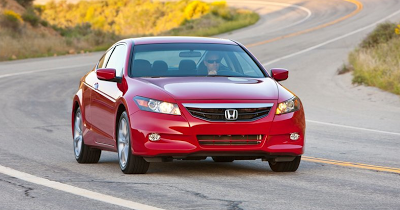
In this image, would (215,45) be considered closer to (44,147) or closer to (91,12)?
(44,147)

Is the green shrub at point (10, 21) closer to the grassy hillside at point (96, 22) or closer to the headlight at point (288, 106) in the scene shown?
the grassy hillside at point (96, 22)

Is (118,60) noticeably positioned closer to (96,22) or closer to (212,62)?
(212,62)

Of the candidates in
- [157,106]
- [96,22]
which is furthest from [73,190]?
[96,22]

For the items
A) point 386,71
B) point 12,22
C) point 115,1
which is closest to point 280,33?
point 12,22

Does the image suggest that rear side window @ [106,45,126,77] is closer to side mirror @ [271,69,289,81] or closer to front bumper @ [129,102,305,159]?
front bumper @ [129,102,305,159]

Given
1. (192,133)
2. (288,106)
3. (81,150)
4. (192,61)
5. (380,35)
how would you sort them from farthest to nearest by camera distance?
(380,35), (81,150), (192,61), (288,106), (192,133)

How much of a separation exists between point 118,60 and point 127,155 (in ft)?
5.69

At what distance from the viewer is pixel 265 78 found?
35.1ft

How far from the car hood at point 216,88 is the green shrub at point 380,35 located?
A: 20922 millimetres

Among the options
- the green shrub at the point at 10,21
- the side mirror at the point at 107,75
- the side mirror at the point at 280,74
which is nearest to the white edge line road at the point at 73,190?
the side mirror at the point at 107,75

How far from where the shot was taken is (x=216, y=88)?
986cm

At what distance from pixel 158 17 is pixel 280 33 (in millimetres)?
36181

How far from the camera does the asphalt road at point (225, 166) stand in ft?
Result: 26.8

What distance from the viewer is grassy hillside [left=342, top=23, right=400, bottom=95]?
24.0 meters
